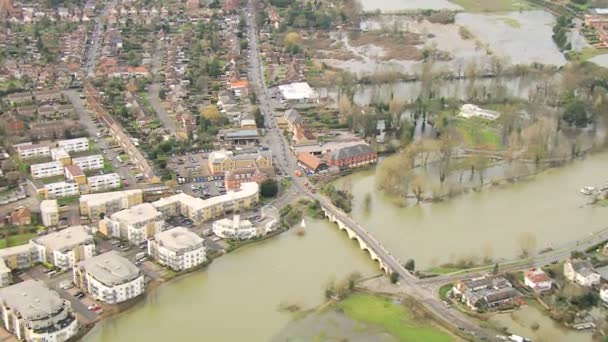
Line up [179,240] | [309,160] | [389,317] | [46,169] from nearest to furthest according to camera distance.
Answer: [389,317] → [179,240] → [46,169] → [309,160]

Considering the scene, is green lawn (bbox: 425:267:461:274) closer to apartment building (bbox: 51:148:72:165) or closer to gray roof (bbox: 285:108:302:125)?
gray roof (bbox: 285:108:302:125)

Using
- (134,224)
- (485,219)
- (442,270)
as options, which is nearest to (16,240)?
(134,224)

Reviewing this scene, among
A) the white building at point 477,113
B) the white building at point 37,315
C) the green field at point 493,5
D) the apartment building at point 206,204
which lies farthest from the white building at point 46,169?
the green field at point 493,5

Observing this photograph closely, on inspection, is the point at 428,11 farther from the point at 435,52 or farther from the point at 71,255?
the point at 71,255

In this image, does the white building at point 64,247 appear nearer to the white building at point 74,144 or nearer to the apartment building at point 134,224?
the apartment building at point 134,224

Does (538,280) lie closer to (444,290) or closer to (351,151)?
(444,290)

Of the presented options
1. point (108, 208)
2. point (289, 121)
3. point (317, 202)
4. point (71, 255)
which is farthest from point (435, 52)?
point (71, 255)
